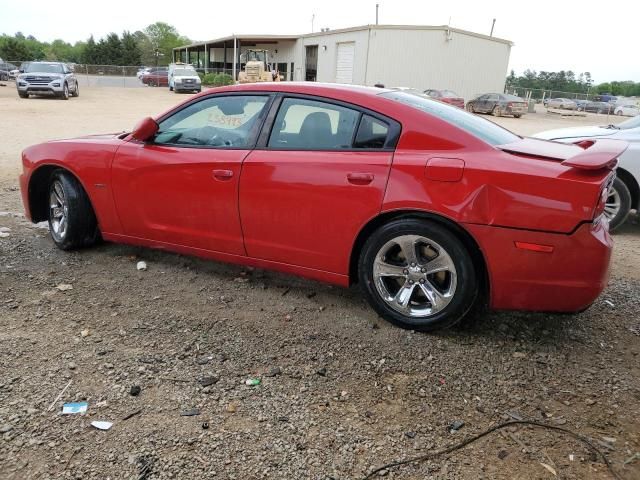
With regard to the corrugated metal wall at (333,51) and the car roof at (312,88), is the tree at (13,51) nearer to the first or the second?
the corrugated metal wall at (333,51)

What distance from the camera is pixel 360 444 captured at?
241 cm

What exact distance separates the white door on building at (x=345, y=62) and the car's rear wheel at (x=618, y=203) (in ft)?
93.0

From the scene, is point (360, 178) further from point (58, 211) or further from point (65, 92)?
point (65, 92)

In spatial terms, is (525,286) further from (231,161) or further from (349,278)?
(231,161)

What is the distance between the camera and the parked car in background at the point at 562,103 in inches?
1670

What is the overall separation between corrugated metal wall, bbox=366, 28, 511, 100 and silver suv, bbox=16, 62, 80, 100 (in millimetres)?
16494

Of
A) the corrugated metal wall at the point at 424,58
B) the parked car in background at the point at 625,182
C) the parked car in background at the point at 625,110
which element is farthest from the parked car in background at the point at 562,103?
the parked car in background at the point at 625,182

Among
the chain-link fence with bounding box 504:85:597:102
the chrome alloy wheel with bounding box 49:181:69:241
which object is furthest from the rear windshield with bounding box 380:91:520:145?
the chain-link fence with bounding box 504:85:597:102

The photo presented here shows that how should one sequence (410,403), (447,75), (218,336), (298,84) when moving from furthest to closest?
(447,75) → (298,84) → (218,336) → (410,403)

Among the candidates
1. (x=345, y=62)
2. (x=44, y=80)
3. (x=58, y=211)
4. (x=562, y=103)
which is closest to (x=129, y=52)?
(x=345, y=62)

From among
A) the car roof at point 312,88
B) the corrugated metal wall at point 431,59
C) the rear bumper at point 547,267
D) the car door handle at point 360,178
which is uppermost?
the corrugated metal wall at point 431,59

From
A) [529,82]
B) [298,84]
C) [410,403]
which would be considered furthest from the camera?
[529,82]

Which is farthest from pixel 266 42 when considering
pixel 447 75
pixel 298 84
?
pixel 298 84

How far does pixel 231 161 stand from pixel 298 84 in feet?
2.42
